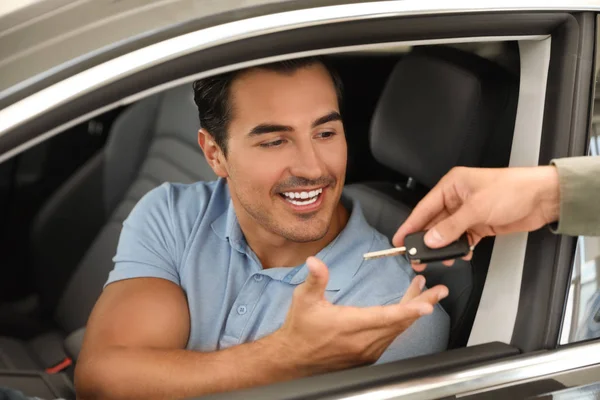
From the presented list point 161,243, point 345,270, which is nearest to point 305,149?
point 345,270

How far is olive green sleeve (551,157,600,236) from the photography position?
127 cm

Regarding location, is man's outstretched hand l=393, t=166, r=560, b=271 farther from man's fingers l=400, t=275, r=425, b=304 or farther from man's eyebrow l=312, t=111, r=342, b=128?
man's eyebrow l=312, t=111, r=342, b=128

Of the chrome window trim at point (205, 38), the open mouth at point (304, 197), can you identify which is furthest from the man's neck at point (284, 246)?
the chrome window trim at point (205, 38)

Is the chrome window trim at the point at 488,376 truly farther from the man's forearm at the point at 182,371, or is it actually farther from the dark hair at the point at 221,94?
the dark hair at the point at 221,94

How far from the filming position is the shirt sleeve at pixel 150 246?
1670 millimetres

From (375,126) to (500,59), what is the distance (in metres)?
0.39

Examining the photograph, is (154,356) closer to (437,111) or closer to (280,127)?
(280,127)

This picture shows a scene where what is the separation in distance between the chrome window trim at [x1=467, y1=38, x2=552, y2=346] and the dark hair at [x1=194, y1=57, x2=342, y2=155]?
44 centimetres

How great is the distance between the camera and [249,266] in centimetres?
165

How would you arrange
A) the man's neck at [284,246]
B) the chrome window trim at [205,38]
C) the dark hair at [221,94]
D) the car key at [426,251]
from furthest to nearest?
the man's neck at [284,246], the dark hair at [221,94], the car key at [426,251], the chrome window trim at [205,38]

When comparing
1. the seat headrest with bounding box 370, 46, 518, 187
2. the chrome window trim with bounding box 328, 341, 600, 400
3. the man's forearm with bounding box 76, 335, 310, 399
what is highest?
the seat headrest with bounding box 370, 46, 518, 187

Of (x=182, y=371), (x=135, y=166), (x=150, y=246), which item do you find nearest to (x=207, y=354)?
(x=182, y=371)

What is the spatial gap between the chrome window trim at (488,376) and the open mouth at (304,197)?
494 millimetres

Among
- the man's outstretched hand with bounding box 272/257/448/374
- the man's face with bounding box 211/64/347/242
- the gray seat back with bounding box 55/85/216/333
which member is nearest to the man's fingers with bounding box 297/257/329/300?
the man's outstretched hand with bounding box 272/257/448/374
